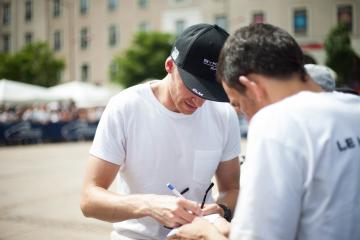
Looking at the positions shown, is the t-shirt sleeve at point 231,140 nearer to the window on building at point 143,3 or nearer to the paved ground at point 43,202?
the paved ground at point 43,202

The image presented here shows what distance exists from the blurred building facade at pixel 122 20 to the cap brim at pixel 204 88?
31.5m

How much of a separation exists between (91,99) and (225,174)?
73.0 feet

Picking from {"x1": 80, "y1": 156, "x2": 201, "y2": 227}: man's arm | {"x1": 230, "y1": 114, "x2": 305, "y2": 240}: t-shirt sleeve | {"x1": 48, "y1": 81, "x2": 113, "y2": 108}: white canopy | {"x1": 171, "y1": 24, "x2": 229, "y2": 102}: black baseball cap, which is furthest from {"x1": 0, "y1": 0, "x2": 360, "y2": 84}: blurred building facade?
{"x1": 230, "y1": 114, "x2": 305, "y2": 240}: t-shirt sleeve

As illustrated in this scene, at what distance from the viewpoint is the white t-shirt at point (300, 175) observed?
117cm

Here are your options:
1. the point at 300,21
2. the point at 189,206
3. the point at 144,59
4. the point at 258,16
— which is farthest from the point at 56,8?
the point at 189,206

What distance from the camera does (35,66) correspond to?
3656 centimetres

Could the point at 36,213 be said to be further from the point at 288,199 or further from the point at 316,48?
the point at 316,48

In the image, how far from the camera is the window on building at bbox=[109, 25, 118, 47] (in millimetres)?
42625

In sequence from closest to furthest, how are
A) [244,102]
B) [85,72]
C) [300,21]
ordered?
[244,102]
[300,21]
[85,72]

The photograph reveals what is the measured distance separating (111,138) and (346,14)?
33547 millimetres

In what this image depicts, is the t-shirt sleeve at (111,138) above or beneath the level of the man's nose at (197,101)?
beneath

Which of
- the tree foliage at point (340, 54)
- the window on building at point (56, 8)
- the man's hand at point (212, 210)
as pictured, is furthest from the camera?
the window on building at point (56, 8)

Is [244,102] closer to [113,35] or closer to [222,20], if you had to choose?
[222,20]

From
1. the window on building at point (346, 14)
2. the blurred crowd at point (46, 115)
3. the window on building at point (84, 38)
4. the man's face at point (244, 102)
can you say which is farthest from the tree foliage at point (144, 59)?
the man's face at point (244, 102)
